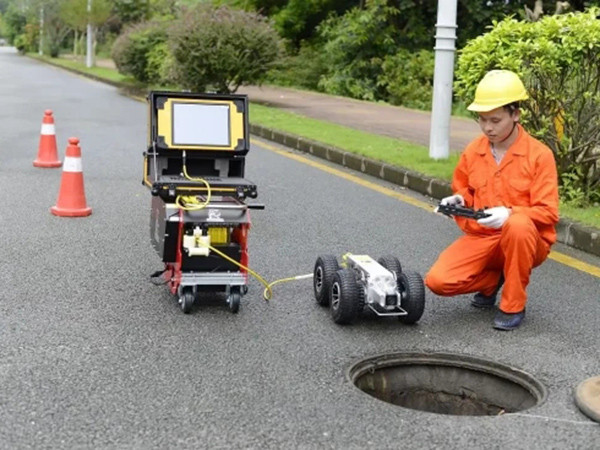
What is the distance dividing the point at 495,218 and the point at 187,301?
1722 mm

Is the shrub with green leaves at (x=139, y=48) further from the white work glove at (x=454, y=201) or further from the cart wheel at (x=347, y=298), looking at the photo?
the cart wheel at (x=347, y=298)

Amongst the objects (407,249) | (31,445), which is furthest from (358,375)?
(407,249)

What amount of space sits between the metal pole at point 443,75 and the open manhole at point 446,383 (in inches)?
253

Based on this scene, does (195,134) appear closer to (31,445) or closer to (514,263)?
(514,263)

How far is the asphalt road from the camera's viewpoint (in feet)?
12.0

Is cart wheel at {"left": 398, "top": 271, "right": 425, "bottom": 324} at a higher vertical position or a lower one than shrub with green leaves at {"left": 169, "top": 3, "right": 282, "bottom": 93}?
lower

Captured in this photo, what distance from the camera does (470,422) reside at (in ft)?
12.5

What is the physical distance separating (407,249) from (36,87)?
21880mm

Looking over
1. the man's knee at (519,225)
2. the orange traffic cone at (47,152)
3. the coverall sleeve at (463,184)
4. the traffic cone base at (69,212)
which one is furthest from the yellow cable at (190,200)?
the orange traffic cone at (47,152)

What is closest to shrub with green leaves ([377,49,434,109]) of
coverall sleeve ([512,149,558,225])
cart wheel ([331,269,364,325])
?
coverall sleeve ([512,149,558,225])

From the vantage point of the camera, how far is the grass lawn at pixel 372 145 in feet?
26.0

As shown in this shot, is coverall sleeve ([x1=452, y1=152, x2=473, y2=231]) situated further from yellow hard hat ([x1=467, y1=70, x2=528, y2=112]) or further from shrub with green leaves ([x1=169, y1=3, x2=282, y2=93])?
shrub with green leaves ([x1=169, y1=3, x2=282, y2=93])

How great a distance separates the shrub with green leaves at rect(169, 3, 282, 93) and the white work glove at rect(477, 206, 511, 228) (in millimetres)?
14572

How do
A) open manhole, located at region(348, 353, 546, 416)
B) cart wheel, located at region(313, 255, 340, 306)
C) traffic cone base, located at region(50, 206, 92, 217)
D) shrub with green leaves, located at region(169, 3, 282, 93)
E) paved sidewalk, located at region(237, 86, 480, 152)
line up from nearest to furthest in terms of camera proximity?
open manhole, located at region(348, 353, 546, 416) < cart wheel, located at region(313, 255, 340, 306) < traffic cone base, located at region(50, 206, 92, 217) < paved sidewalk, located at region(237, 86, 480, 152) < shrub with green leaves, located at region(169, 3, 282, 93)
